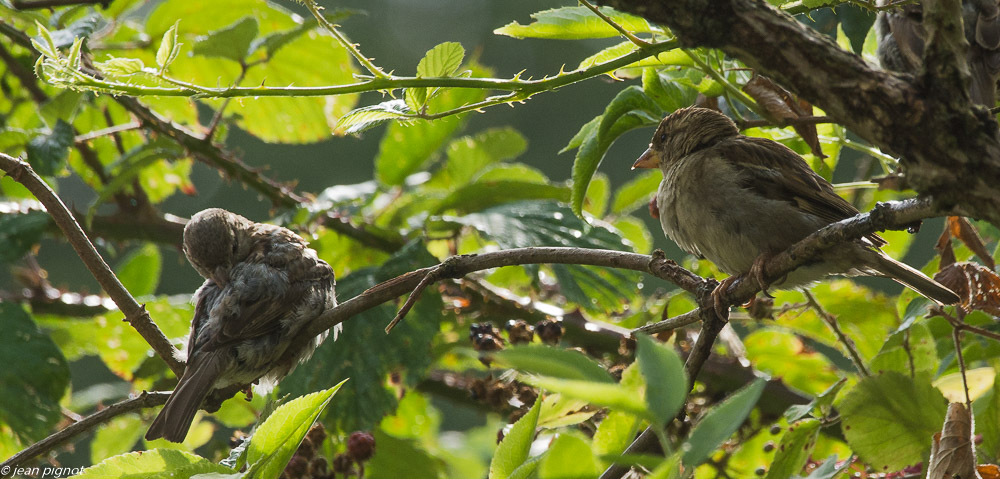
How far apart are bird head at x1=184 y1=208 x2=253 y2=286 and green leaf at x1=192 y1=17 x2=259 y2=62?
0.68m

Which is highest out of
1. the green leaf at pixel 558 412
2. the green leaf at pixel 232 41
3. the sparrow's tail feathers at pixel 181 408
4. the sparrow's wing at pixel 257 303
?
the green leaf at pixel 232 41

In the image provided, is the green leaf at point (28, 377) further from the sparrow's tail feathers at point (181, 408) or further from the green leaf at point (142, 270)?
the green leaf at point (142, 270)

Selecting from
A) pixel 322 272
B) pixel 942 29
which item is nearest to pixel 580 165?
pixel 942 29

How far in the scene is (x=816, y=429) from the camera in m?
2.11

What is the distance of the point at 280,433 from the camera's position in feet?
4.20

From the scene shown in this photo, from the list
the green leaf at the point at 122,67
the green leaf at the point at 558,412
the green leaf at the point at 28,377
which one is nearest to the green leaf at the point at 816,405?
the green leaf at the point at 558,412

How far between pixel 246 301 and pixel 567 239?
120cm

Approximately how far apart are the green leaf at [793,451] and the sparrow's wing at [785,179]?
615 mm

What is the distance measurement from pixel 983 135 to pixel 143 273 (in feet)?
12.2

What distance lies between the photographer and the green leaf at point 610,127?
2.14 m

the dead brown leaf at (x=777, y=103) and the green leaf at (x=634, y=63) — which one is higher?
the green leaf at (x=634, y=63)

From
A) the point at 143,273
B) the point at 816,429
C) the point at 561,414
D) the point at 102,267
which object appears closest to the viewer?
the point at 561,414

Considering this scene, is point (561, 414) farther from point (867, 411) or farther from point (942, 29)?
point (942, 29)

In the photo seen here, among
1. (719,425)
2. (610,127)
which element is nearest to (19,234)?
(610,127)
